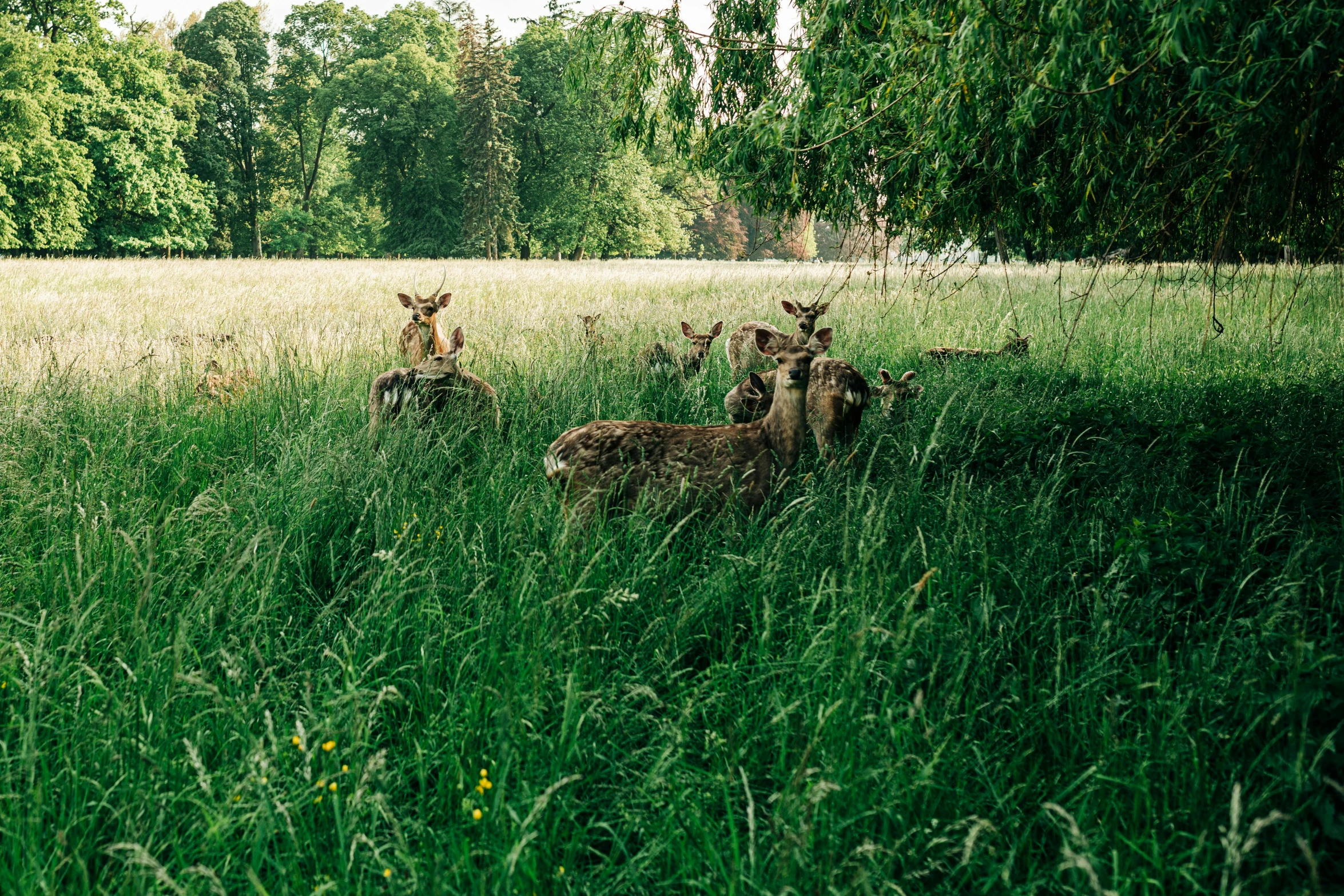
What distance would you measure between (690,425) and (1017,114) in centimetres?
258

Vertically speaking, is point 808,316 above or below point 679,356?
above

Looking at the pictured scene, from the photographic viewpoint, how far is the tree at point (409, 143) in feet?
185

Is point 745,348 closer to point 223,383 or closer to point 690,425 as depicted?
point 690,425

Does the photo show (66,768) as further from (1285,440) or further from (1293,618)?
(1285,440)

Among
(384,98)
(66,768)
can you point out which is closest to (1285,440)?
(66,768)

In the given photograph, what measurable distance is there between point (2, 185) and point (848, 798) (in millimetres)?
48375

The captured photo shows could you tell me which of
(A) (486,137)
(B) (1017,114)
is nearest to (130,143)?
(A) (486,137)

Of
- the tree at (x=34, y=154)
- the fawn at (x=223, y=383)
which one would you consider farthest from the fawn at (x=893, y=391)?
the tree at (x=34, y=154)

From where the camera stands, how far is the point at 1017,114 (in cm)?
398

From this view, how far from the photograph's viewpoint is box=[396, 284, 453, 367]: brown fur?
8211 mm

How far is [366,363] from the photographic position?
7938 millimetres

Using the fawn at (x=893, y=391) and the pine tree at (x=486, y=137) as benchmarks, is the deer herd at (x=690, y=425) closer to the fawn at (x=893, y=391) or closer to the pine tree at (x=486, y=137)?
the fawn at (x=893, y=391)

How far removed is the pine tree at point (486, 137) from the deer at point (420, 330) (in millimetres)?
44360

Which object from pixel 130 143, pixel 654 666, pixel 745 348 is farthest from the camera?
pixel 130 143
